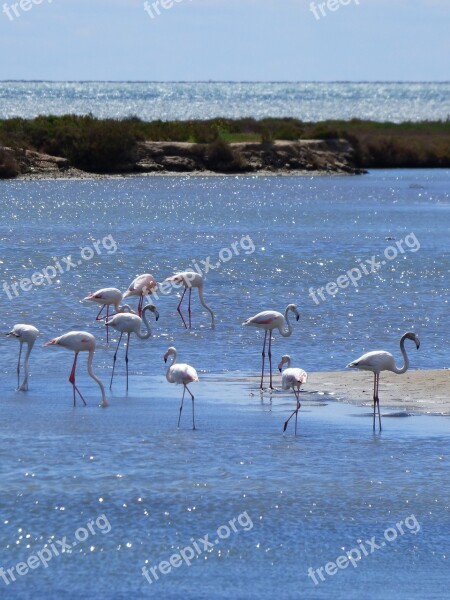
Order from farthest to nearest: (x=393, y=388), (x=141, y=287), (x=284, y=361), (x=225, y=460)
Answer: (x=141, y=287) < (x=393, y=388) < (x=284, y=361) < (x=225, y=460)

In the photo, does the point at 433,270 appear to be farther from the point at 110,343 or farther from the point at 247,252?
the point at 110,343
